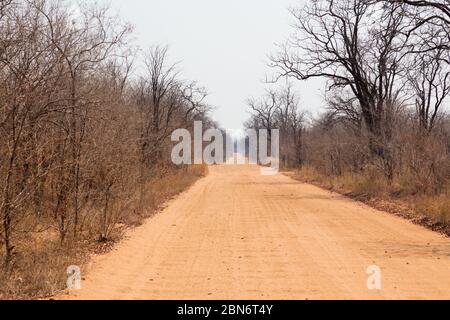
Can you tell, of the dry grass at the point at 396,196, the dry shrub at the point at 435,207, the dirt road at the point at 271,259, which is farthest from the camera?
the dry grass at the point at 396,196

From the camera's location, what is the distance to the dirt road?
6.89 meters

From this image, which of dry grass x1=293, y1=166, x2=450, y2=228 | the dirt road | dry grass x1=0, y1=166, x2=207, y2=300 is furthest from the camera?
dry grass x1=293, y1=166, x2=450, y2=228

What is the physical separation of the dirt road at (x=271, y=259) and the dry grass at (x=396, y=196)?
771 mm

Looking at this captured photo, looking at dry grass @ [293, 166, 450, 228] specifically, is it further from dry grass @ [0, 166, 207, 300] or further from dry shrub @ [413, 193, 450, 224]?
dry grass @ [0, 166, 207, 300]

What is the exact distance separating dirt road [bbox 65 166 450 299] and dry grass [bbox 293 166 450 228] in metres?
0.77

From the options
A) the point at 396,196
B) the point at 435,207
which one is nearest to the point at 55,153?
the point at 435,207

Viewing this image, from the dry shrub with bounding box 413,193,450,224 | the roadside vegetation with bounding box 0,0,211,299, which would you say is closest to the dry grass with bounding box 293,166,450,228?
the dry shrub with bounding box 413,193,450,224

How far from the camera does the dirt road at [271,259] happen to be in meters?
6.89

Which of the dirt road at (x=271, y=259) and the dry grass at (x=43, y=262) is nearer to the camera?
the dry grass at (x=43, y=262)

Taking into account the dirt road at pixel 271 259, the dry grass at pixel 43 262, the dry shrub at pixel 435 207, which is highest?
the dry shrub at pixel 435 207

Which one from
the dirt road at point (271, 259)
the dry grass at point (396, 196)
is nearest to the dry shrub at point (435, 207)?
the dry grass at point (396, 196)

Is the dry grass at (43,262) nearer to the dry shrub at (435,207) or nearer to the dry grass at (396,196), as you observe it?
the dry shrub at (435,207)

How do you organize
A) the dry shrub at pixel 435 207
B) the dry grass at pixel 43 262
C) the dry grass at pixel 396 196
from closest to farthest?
the dry grass at pixel 43 262 < the dry shrub at pixel 435 207 < the dry grass at pixel 396 196
